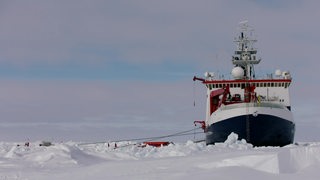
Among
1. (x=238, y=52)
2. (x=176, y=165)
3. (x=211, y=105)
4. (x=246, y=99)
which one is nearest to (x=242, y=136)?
(x=246, y=99)

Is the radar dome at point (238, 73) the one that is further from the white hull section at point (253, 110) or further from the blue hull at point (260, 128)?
the blue hull at point (260, 128)

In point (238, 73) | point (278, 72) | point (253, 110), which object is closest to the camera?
point (253, 110)

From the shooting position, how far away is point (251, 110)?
83.9ft

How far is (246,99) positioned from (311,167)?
836 inches

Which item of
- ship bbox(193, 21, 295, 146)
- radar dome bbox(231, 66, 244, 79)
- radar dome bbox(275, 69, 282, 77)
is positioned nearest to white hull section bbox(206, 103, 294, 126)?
ship bbox(193, 21, 295, 146)

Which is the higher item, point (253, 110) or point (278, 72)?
point (278, 72)

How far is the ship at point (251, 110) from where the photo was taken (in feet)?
84.1

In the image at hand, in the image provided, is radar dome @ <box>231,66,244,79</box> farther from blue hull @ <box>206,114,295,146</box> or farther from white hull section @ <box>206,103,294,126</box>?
blue hull @ <box>206,114,295,146</box>

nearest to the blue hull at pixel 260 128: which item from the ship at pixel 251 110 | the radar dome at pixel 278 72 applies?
the ship at pixel 251 110

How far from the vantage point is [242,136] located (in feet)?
85.0

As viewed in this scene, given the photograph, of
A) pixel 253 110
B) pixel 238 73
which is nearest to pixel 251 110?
pixel 253 110

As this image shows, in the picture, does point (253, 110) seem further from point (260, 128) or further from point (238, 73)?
point (238, 73)

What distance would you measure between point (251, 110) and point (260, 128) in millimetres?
1209

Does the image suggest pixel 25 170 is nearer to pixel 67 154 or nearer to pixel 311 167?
pixel 67 154
